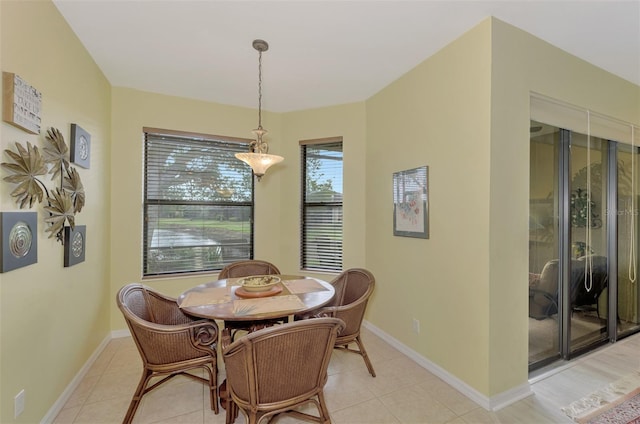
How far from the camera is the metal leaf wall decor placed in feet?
5.02

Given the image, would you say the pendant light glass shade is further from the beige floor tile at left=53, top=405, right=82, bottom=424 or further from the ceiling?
the beige floor tile at left=53, top=405, right=82, bottom=424

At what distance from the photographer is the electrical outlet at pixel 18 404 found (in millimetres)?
1521

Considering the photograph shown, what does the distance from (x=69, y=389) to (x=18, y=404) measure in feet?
2.12

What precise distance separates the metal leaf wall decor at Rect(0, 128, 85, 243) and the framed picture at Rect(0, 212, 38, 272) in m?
0.09

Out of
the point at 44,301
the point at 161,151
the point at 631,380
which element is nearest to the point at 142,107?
the point at 161,151

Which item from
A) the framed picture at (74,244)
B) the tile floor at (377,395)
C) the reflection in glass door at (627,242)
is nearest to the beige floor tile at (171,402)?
the tile floor at (377,395)

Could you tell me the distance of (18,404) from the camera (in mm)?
1547

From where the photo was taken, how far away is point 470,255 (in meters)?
2.11

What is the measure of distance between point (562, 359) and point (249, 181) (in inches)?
149

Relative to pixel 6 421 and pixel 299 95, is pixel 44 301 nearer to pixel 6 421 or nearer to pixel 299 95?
pixel 6 421

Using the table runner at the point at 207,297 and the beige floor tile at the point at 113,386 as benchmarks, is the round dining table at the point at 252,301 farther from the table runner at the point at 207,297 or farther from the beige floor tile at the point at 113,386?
the beige floor tile at the point at 113,386

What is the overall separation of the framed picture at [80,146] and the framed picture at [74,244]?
54 cm

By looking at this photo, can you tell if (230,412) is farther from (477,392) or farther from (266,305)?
(477,392)

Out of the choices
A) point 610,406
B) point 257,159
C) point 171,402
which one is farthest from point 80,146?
point 610,406
